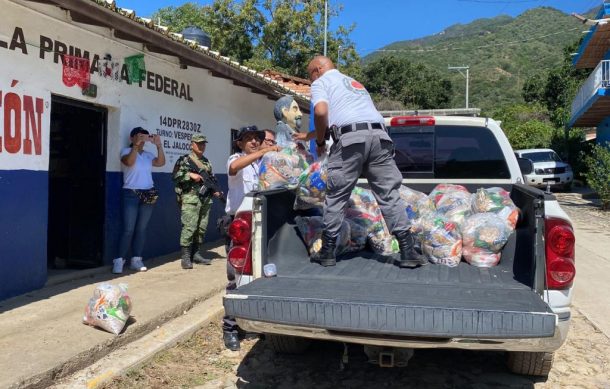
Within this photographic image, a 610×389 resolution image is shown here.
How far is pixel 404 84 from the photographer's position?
150ft

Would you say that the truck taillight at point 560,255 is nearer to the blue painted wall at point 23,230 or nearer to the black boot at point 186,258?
the blue painted wall at point 23,230

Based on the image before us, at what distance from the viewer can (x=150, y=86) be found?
779cm

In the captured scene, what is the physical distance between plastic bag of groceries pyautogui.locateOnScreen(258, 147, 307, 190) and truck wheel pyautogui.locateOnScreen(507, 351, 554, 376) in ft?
6.85

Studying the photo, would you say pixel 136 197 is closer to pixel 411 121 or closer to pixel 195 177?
pixel 195 177

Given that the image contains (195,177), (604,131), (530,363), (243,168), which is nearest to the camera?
(530,363)

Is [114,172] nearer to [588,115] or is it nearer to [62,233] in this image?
[62,233]

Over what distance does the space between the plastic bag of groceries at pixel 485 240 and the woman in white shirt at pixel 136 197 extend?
4.34 meters

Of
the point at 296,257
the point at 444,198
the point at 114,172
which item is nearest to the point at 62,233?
the point at 114,172

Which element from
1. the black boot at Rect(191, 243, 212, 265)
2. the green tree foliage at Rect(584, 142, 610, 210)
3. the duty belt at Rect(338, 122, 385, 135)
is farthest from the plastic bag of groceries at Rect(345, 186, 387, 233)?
the green tree foliage at Rect(584, 142, 610, 210)

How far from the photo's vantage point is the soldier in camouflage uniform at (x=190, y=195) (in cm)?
705

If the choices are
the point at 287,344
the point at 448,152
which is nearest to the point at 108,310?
the point at 287,344

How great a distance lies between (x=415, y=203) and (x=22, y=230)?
3.84 metres

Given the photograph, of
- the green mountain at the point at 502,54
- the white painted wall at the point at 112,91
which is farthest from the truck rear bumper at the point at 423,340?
the green mountain at the point at 502,54

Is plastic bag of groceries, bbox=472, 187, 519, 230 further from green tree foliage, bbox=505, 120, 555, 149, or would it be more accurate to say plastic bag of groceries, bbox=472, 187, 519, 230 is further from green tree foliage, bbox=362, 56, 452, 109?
green tree foliage, bbox=362, 56, 452, 109
